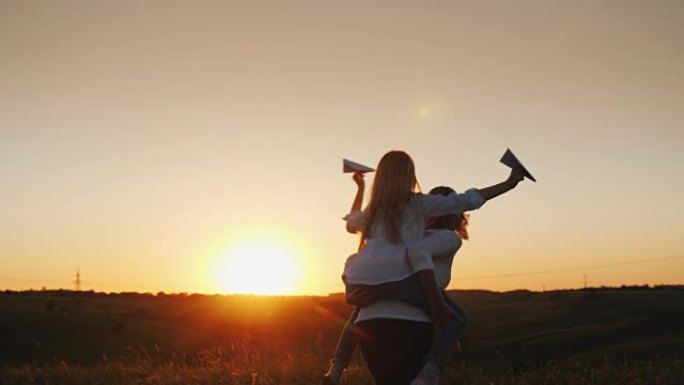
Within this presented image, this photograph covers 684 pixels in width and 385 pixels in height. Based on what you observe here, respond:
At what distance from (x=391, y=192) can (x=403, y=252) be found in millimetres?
430

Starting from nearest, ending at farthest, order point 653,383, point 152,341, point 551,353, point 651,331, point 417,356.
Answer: point 417,356
point 653,383
point 551,353
point 651,331
point 152,341

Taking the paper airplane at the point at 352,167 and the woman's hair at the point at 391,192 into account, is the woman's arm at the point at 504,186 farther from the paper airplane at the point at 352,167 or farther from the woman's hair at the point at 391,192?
the paper airplane at the point at 352,167

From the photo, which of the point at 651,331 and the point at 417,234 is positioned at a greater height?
the point at 417,234

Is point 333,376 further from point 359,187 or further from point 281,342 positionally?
point 281,342

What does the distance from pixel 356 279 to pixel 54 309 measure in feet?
173

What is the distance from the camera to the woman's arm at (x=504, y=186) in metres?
5.82

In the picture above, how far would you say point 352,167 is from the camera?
6.28 m

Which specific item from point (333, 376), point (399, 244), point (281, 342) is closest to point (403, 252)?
point (399, 244)

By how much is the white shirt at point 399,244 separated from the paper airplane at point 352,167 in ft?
1.89

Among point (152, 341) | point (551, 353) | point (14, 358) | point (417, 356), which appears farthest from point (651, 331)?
point (417, 356)

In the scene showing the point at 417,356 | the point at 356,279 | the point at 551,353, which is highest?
the point at 356,279

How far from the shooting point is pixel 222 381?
1130 cm

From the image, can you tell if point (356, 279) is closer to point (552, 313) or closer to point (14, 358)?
point (14, 358)

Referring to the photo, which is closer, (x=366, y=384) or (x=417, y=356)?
(x=417, y=356)
